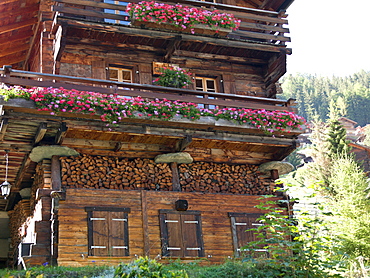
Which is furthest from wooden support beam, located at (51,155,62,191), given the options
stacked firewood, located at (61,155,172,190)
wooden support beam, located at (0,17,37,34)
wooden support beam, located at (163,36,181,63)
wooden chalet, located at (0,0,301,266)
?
wooden support beam, located at (0,17,37,34)

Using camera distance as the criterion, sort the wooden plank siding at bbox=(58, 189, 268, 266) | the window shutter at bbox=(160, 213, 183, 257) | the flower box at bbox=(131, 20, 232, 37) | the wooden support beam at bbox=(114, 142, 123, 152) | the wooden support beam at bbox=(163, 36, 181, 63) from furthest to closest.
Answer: the wooden support beam at bbox=(163, 36, 181, 63) → the flower box at bbox=(131, 20, 232, 37) → the wooden support beam at bbox=(114, 142, 123, 152) → the window shutter at bbox=(160, 213, 183, 257) → the wooden plank siding at bbox=(58, 189, 268, 266)

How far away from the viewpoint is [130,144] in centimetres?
1606

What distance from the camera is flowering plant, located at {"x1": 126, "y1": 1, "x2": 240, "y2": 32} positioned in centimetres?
1627

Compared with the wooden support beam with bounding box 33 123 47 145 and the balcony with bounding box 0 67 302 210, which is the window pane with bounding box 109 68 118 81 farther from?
the wooden support beam with bounding box 33 123 47 145

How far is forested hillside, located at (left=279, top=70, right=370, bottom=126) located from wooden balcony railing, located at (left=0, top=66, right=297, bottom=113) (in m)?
77.6

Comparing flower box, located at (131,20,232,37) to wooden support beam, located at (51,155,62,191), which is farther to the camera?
flower box, located at (131,20,232,37)

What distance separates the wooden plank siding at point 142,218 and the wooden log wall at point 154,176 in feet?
1.62

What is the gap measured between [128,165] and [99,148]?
996 mm

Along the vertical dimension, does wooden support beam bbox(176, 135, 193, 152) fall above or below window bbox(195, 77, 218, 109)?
below

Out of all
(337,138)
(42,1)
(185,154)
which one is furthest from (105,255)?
(337,138)

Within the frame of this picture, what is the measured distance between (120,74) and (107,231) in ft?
17.5

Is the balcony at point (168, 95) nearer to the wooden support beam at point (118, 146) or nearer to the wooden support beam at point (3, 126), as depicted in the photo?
the wooden support beam at point (3, 126)

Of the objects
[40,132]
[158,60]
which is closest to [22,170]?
[40,132]

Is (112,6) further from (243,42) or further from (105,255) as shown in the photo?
(105,255)
